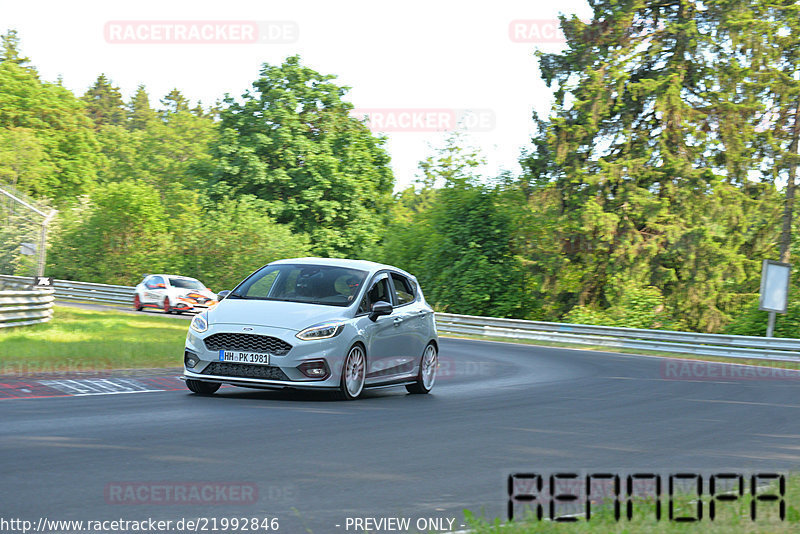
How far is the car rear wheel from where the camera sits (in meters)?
13.3

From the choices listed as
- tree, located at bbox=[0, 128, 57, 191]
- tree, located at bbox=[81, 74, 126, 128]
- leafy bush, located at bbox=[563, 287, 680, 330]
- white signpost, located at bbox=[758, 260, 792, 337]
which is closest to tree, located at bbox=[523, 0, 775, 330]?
leafy bush, located at bbox=[563, 287, 680, 330]

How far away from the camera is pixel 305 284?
14.1 meters

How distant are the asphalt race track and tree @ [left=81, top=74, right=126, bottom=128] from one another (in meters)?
138

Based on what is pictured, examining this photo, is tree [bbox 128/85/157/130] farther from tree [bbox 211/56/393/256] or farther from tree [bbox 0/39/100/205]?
tree [bbox 211/56/393/256]

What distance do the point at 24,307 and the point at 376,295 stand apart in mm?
14401

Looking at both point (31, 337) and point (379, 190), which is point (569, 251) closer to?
point (379, 190)

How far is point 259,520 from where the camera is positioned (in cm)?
605

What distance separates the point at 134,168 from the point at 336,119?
40.4m

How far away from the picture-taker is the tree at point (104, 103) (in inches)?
5837

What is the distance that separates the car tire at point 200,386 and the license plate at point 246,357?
3.13 feet

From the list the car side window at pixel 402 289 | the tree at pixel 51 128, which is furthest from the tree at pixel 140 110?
the car side window at pixel 402 289

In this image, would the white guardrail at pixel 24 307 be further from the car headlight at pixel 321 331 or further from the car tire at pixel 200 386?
the car headlight at pixel 321 331

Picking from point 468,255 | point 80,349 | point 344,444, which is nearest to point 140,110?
point 468,255

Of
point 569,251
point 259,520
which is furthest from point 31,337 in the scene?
point 569,251
